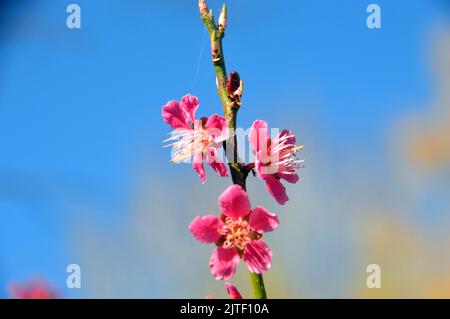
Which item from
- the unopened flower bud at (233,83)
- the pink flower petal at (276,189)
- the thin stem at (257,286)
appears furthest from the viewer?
the pink flower petal at (276,189)

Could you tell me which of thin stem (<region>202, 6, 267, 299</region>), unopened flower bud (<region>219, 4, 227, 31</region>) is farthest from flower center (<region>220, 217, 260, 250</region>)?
unopened flower bud (<region>219, 4, 227, 31</region>)

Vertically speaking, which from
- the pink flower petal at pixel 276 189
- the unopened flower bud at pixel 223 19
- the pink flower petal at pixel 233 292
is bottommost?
the pink flower petal at pixel 233 292

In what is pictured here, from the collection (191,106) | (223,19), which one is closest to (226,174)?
(191,106)

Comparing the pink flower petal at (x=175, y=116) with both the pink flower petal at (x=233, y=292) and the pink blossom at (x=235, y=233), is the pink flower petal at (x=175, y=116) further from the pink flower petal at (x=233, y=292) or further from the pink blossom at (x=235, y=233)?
the pink flower petal at (x=233, y=292)

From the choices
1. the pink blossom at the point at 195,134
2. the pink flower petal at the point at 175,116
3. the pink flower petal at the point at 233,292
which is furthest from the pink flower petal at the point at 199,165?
the pink flower petal at the point at 233,292
